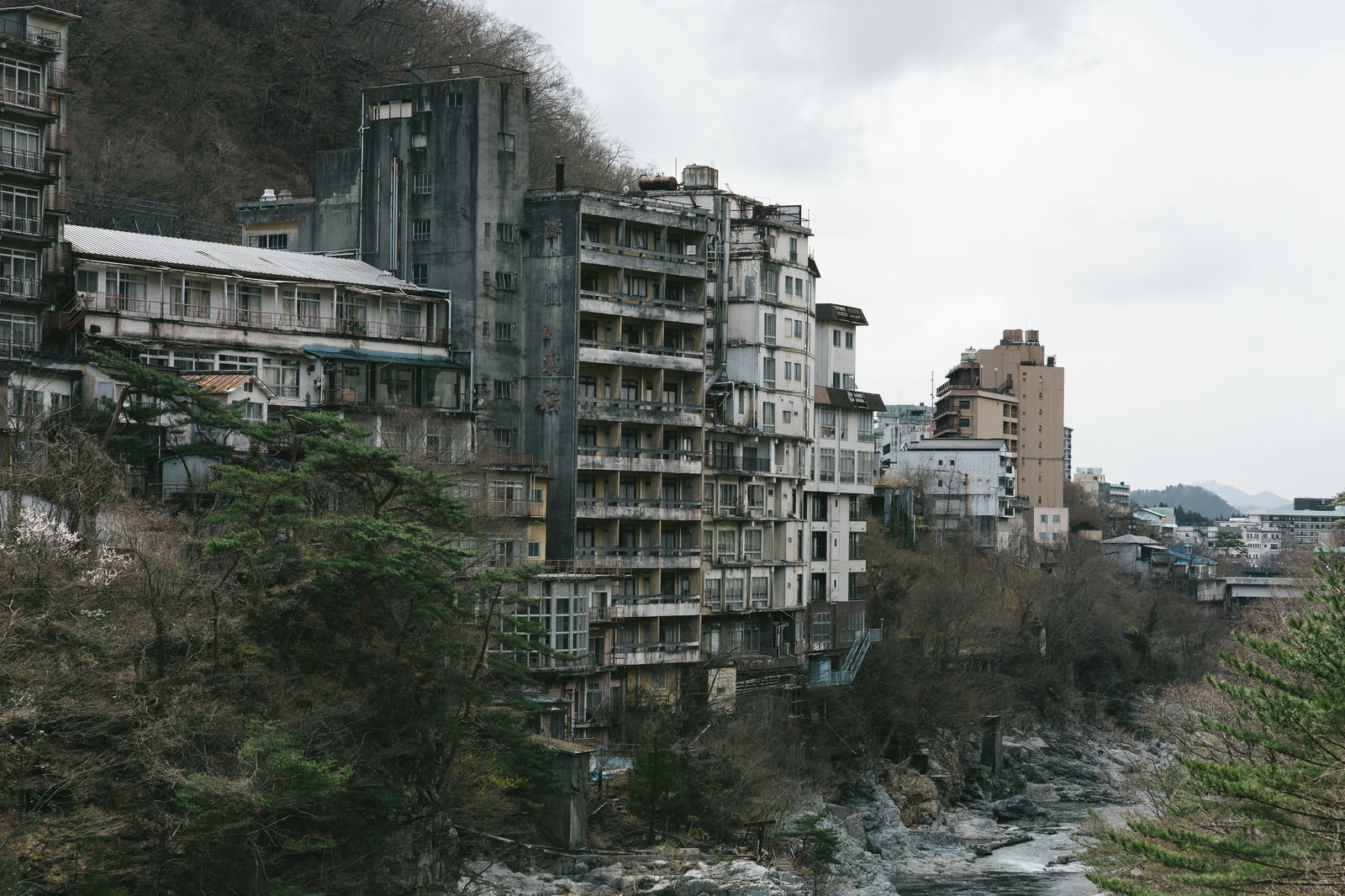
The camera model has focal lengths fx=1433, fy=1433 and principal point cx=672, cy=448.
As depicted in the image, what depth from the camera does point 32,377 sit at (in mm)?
52375

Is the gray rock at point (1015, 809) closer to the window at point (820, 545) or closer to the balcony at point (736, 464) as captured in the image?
the window at point (820, 545)

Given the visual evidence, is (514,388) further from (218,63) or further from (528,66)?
(528,66)

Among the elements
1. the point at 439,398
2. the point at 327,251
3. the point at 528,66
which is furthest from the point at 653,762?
the point at 528,66

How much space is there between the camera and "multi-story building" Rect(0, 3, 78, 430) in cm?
5516

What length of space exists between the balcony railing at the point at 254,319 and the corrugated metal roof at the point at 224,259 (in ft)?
5.21

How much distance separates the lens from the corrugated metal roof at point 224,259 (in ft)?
193

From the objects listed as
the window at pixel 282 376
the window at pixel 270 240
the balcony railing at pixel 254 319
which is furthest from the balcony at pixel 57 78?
the window at pixel 270 240

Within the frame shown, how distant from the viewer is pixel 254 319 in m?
61.7

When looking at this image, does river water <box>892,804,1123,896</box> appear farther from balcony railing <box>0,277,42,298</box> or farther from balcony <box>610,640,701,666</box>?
balcony railing <box>0,277,42,298</box>

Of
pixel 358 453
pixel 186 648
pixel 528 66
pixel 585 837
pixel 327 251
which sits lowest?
pixel 585 837

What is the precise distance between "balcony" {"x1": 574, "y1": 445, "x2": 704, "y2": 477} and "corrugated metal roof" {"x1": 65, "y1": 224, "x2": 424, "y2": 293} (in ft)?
36.4

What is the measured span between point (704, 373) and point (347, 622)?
32441 millimetres

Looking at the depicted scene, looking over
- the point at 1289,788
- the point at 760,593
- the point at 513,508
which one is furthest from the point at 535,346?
the point at 1289,788

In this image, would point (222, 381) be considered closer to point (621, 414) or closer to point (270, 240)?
point (621, 414)
